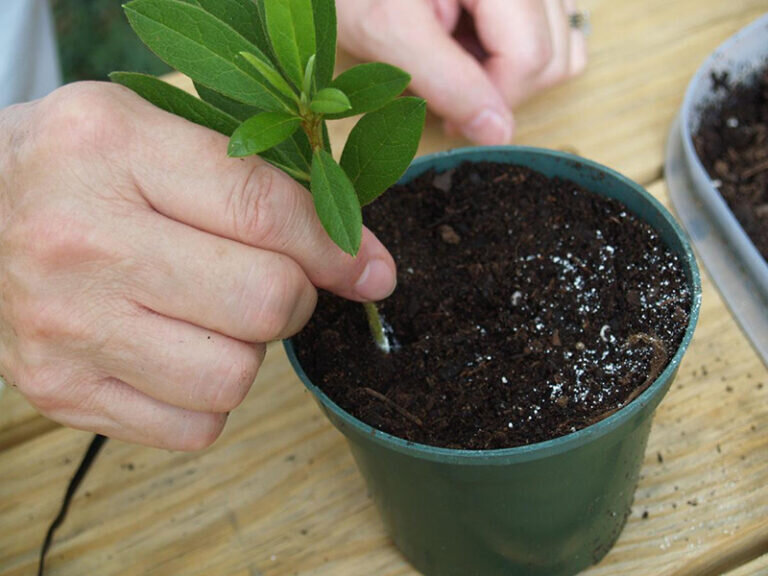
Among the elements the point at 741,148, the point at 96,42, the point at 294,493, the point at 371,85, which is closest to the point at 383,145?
the point at 371,85

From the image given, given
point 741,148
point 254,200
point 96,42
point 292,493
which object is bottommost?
point 96,42

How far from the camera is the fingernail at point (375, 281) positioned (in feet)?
2.20

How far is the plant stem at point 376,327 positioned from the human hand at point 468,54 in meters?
0.39

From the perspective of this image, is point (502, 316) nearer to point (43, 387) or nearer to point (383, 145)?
point (383, 145)

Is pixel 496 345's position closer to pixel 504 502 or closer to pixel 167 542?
pixel 504 502

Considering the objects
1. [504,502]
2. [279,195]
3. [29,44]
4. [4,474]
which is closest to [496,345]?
[504,502]

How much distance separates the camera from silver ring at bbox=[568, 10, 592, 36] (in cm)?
122

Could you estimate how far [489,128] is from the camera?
1043 mm

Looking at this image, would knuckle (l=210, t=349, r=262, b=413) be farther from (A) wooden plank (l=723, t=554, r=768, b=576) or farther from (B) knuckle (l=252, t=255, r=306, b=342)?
(A) wooden plank (l=723, t=554, r=768, b=576)

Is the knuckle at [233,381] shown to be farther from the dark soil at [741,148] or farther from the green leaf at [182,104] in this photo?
the dark soil at [741,148]

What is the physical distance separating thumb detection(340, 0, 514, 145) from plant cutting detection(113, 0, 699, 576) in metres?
0.21

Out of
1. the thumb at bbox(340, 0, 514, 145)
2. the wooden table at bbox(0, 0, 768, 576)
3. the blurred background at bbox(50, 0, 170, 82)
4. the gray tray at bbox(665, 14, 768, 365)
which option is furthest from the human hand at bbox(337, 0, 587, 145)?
the blurred background at bbox(50, 0, 170, 82)

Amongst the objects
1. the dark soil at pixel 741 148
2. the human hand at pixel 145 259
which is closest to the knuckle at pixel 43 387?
the human hand at pixel 145 259

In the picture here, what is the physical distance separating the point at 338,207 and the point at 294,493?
422 millimetres
